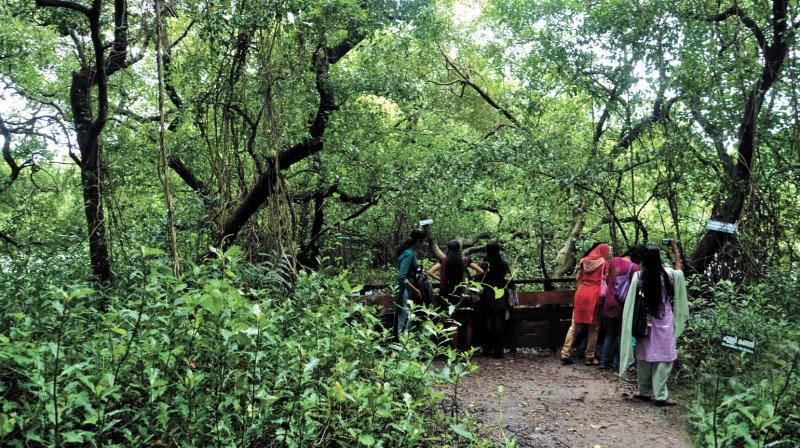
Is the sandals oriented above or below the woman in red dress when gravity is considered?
below

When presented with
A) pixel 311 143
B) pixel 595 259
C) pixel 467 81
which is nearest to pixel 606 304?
pixel 595 259

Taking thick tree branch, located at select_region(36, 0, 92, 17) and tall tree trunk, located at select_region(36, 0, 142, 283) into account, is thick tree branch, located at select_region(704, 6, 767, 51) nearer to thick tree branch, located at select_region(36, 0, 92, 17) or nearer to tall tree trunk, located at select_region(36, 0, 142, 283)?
tall tree trunk, located at select_region(36, 0, 142, 283)

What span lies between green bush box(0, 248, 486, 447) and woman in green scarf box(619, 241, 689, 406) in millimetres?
2928

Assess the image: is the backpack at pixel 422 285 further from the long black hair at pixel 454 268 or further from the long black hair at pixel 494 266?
the long black hair at pixel 494 266

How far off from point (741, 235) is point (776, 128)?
1.59 metres

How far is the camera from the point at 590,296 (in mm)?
7836

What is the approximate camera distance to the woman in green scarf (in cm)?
611

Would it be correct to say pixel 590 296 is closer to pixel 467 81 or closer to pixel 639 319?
pixel 639 319

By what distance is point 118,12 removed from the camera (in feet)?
22.2

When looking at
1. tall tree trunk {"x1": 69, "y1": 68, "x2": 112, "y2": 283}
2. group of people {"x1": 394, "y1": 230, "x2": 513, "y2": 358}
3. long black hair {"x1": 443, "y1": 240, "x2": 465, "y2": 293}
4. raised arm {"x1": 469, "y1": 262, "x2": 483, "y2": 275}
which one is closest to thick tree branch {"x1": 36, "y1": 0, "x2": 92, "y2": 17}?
tall tree trunk {"x1": 69, "y1": 68, "x2": 112, "y2": 283}

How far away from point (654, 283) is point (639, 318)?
40 centimetres

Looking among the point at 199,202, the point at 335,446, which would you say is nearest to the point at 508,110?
the point at 199,202

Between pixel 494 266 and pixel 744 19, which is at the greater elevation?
pixel 744 19

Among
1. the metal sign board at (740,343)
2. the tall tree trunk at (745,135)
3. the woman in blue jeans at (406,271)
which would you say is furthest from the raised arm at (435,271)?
the metal sign board at (740,343)
